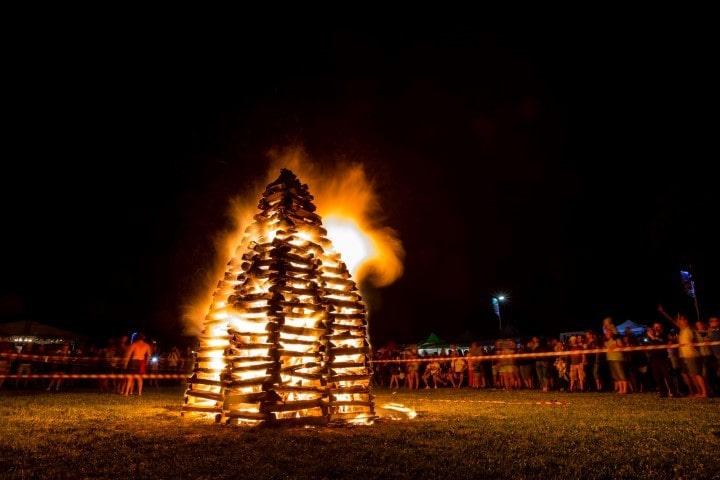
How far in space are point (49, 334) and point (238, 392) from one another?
29.6 metres

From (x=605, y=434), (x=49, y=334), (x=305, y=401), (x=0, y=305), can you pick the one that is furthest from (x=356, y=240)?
(x=0, y=305)

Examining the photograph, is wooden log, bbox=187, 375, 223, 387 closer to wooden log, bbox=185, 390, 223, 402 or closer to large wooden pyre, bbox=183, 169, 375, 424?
large wooden pyre, bbox=183, 169, 375, 424

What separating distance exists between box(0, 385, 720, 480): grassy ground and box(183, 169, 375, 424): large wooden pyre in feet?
2.39

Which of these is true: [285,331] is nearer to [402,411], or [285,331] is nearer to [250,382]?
[250,382]

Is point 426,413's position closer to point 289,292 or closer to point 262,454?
point 289,292

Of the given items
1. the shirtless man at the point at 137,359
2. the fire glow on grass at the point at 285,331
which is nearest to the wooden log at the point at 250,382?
the fire glow on grass at the point at 285,331

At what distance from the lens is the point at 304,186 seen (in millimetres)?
12984

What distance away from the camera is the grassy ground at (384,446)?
5992mm

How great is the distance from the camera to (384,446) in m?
7.48

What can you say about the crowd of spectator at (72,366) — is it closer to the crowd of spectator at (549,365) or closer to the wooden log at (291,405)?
the crowd of spectator at (549,365)

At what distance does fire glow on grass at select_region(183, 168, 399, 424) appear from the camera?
9.95 m

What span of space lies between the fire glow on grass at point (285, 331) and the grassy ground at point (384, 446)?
2.30ft

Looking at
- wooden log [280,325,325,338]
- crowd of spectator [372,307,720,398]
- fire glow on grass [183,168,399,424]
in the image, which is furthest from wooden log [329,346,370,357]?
crowd of spectator [372,307,720,398]

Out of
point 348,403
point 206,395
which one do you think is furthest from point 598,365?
point 206,395
